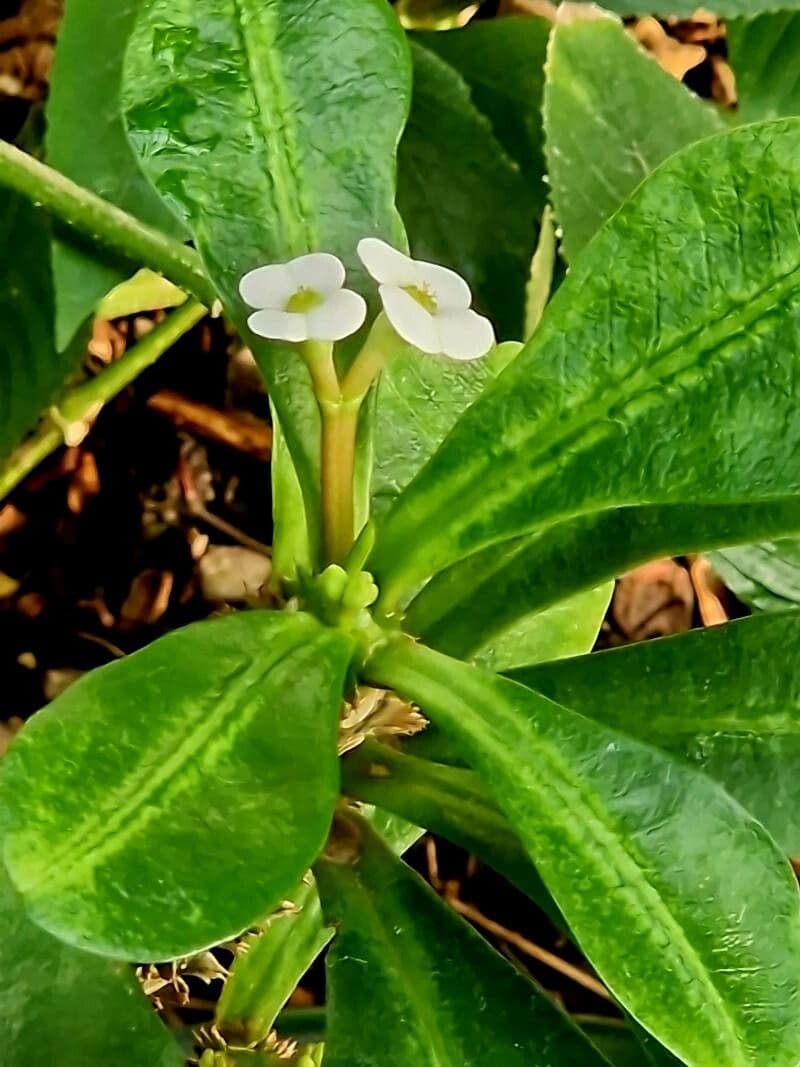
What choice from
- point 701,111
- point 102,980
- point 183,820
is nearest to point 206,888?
point 183,820

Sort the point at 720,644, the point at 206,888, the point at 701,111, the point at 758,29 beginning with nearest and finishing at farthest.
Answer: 1. the point at 206,888
2. the point at 720,644
3. the point at 701,111
4. the point at 758,29

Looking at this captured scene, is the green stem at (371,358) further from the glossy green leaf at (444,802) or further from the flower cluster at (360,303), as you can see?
the glossy green leaf at (444,802)

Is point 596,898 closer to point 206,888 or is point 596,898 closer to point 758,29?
point 206,888

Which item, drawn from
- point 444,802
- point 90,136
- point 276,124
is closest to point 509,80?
point 90,136

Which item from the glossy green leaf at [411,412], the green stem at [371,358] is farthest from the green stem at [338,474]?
A: the glossy green leaf at [411,412]

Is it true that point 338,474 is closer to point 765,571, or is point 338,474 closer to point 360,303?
point 360,303

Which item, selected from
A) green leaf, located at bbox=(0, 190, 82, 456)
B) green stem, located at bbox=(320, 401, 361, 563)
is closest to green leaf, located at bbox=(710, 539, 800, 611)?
green stem, located at bbox=(320, 401, 361, 563)
